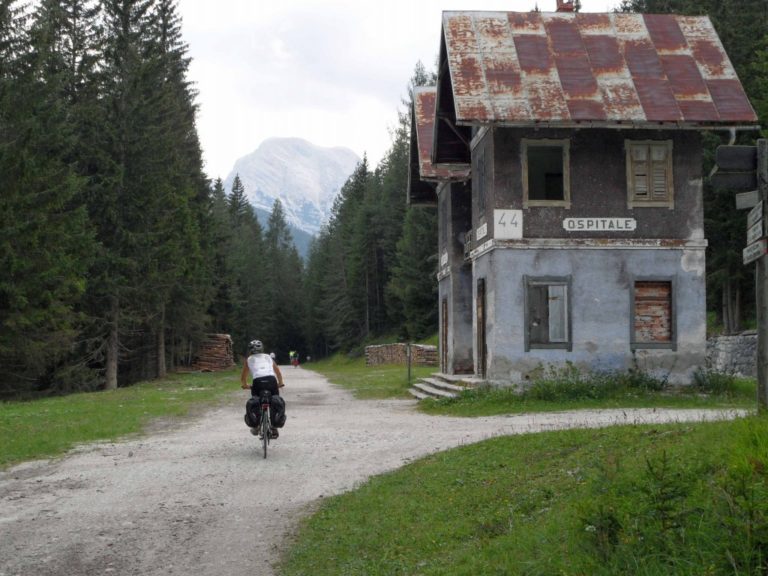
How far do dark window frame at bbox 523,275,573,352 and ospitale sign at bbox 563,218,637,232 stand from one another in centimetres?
136

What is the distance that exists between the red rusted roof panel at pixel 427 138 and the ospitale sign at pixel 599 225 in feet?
20.4

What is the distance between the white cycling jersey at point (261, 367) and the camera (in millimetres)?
13867

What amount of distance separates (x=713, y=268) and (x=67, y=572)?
38.8 meters

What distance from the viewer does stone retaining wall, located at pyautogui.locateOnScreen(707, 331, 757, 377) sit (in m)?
31.2

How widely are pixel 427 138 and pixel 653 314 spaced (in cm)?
1186

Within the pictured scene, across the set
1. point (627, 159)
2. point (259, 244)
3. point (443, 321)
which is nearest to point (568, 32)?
point (627, 159)

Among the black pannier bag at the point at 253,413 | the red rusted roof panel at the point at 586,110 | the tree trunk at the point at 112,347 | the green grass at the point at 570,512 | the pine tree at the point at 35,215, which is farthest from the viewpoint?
the tree trunk at the point at 112,347

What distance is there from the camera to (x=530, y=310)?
70.0ft

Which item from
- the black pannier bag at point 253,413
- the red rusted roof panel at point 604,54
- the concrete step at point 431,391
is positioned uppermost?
the red rusted roof panel at point 604,54

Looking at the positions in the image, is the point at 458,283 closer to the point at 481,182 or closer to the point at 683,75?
the point at 481,182

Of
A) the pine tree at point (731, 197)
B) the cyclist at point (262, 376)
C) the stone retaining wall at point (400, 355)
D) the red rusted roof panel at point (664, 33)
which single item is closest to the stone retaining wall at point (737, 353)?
the pine tree at point (731, 197)

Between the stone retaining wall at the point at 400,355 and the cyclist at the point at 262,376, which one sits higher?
the cyclist at the point at 262,376

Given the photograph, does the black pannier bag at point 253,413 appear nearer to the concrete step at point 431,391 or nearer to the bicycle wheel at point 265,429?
the bicycle wheel at point 265,429

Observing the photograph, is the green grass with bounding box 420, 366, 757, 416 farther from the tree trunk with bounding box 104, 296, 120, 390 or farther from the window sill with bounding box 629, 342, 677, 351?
the tree trunk with bounding box 104, 296, 120, 390
